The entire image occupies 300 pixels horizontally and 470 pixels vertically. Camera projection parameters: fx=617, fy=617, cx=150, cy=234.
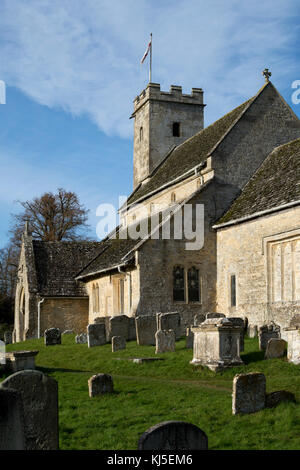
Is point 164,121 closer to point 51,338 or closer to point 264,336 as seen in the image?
point 51,338

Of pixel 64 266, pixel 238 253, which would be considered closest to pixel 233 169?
pixel 238 253

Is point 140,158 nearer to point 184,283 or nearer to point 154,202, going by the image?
point 154,202

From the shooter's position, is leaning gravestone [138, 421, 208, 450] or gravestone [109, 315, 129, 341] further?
gravestone [109, 315, 129, 341]

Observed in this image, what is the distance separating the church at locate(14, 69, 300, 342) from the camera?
22.2 m

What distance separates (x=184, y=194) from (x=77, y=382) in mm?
16362

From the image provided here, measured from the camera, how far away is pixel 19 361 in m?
15.5

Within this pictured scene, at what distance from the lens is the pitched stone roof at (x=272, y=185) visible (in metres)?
22.1

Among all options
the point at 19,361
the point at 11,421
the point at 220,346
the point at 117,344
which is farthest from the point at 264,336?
the point at 11,421

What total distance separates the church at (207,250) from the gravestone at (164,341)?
5178 millimetres

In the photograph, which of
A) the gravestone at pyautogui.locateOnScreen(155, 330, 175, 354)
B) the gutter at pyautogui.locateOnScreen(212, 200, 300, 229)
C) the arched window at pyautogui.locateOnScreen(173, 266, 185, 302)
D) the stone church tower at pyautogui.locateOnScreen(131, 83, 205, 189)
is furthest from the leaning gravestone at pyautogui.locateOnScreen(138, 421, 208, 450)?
the stone church tower at pyautogui.locateOnScreen(131, 83, 205, 189)

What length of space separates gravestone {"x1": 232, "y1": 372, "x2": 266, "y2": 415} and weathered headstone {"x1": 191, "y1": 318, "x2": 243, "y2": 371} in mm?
4133

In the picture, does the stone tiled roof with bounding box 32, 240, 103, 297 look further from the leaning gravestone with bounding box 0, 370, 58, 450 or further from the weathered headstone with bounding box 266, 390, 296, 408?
the leaning gravestone with bounding box 0, 370, 58, 450

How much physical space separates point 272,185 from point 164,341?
8.92 metres

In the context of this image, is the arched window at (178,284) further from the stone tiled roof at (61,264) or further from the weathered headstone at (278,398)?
the weathered headstone at (278,398)
